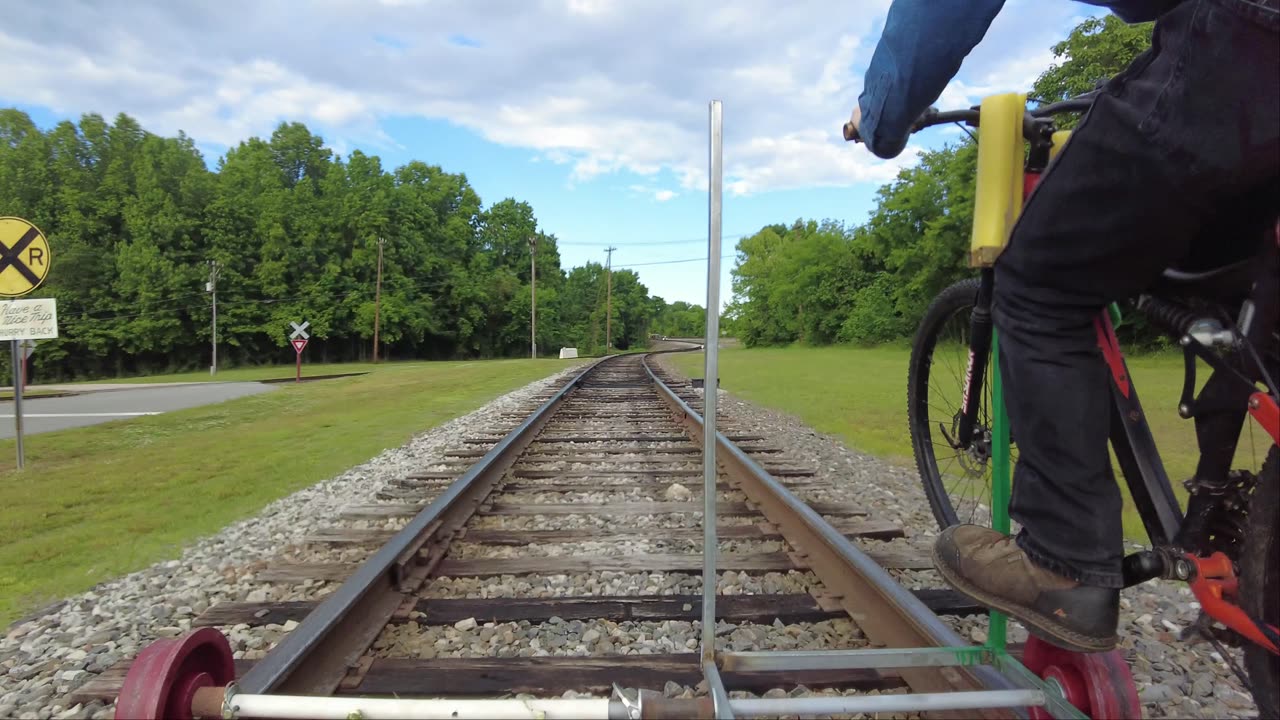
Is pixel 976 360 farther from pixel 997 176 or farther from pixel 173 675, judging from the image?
pixel 173 675

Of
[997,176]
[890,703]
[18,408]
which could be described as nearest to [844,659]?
[890,703]

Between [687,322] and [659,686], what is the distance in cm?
12759

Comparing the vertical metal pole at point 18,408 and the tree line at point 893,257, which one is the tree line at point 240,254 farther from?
the vertical metal pole at point 18,408

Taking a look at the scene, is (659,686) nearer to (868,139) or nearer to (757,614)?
(757,614)

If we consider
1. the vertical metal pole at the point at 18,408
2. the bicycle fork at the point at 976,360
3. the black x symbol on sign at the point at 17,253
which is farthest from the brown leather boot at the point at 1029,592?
the black x symbol on sign at the point at 17,253

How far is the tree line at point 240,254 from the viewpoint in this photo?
48.3 meters

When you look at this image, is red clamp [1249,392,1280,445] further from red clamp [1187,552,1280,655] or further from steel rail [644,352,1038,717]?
steel rail [644,352,1038,717]

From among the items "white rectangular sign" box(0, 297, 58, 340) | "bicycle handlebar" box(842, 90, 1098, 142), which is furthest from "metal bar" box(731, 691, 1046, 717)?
"white rectangular sign" box(0, 297, 58, 340)

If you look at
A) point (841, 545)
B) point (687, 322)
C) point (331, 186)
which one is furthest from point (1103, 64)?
point (687, 322)

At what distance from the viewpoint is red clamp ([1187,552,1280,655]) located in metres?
1.10

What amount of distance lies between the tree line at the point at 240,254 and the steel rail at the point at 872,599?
54.3 meters

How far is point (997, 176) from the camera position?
138 cm

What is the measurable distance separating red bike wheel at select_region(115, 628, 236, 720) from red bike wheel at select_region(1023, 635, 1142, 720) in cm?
171

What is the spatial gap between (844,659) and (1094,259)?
93 centimetres
